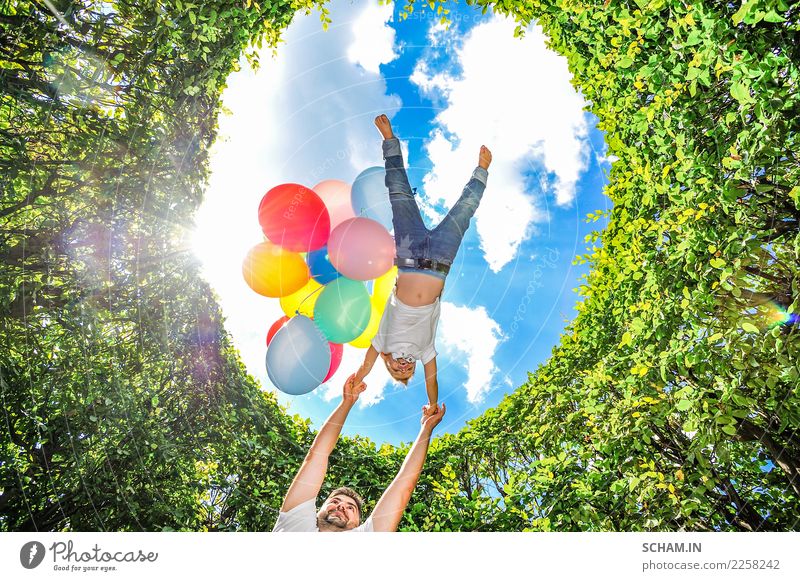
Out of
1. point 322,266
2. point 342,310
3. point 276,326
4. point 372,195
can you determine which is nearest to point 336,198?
point 372,195

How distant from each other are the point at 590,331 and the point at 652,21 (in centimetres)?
305

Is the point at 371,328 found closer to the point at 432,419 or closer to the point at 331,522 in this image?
the point at 432,419

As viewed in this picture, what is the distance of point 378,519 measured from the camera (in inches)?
126

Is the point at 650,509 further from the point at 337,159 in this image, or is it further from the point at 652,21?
the point at 337,159

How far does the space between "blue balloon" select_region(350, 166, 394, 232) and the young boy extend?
0.78 ft

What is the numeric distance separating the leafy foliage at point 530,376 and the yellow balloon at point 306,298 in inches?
63.6

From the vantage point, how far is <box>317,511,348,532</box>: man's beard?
3.44 m

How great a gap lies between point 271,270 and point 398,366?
4.38ft

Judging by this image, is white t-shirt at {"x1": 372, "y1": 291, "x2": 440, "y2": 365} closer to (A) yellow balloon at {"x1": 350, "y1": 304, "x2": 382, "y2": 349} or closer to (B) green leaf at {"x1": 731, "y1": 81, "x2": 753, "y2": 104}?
(A) yellow balloon at {"x1": 350, "y1": 304, "x2": 382, "y2": 349}

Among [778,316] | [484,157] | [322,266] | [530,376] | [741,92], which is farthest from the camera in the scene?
[530,376]

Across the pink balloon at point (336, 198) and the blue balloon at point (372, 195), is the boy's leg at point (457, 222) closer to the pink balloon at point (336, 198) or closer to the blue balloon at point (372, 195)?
the blue balloon at point (372, 195)

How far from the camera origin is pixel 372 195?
159 inches
